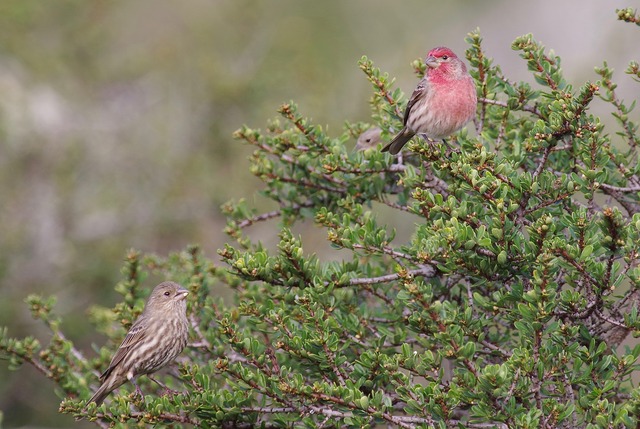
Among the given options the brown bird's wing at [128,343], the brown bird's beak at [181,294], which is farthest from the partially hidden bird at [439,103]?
the brown bird's wing at [128,343]

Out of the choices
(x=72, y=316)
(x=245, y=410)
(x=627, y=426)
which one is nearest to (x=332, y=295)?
(x=245, y=410)

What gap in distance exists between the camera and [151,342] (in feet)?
18.9

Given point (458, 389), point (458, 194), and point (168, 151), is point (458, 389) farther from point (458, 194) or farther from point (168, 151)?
point (168, 151)

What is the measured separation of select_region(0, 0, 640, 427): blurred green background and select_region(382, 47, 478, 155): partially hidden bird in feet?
14.8

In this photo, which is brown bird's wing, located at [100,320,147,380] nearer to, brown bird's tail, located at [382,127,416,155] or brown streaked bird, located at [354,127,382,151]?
brown bird's tail, located at [382,127,416,155]

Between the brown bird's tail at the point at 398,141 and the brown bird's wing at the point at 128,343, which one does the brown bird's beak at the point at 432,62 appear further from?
the brown bird's wing at the point at 128,343

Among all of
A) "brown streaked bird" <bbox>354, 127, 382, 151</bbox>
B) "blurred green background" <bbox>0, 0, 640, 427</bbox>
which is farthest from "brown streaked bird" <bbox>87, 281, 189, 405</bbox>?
"blurred green background" <bbox>0, 0, 640, 427</bbox>

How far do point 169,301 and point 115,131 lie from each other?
24.0 ft

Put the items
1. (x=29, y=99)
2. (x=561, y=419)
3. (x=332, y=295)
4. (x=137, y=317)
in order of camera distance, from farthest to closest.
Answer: (x=29, y=99)
(x=137, y=317)
(x=332, y=295)
(x=561, y=419)

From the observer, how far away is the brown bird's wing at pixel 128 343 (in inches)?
219

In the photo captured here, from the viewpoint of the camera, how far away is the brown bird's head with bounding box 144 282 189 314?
577 cm

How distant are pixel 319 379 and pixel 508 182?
149cm

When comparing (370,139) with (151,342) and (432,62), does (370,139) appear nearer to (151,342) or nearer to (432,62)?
(432,62)

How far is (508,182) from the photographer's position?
13.8ft
